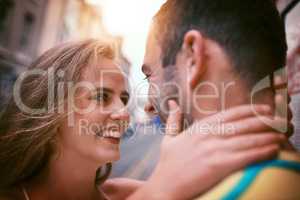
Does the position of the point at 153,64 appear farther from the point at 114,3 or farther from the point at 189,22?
the point at 114,3

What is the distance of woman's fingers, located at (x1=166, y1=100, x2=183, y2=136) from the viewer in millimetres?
666

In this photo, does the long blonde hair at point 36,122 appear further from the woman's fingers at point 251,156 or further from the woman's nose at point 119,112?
the woman's fingers at point 251,156

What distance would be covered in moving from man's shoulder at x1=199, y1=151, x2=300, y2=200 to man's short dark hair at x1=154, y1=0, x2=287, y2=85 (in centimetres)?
18

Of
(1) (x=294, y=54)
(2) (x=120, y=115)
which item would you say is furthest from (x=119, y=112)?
(1) (x=294, y=54)

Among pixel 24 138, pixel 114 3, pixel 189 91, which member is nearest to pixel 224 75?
pixel 189 91

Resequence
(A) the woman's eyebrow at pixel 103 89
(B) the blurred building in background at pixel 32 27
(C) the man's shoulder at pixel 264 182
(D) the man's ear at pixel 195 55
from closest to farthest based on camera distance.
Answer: (C) the man's shoulder at pixel 264 182 < (D) the man's ear at pixel 195 55 < (A) the woman's eyebrow at pixel 103 89 < (B) the blurred building in background at pixel 32 27

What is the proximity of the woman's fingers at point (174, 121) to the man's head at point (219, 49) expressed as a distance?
0.7 inches

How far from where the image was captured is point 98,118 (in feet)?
3.60

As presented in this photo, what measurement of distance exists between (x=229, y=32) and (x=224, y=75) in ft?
0.31

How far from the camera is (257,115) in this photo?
1.87 ft

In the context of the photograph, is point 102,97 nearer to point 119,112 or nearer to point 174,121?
point 119,112

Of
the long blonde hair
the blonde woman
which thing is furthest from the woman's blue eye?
the long blonde hair

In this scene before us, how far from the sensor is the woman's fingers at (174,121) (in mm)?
666

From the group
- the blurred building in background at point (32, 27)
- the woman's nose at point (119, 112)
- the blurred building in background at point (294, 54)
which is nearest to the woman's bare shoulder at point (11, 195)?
the woman's nose at point (119, 112)
